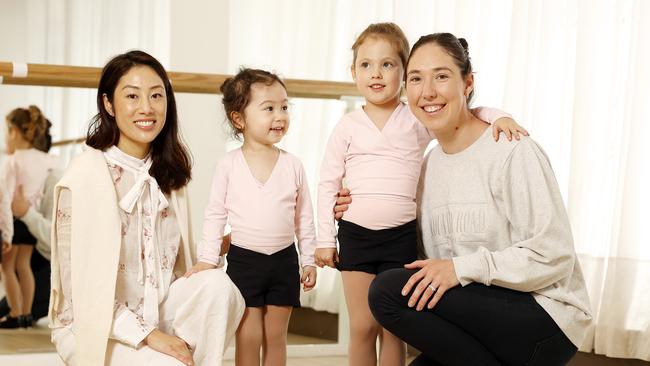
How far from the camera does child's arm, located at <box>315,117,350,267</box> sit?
2273 millimetres

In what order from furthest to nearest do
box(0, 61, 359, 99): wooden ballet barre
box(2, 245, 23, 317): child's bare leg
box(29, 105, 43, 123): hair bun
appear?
box(29, 105, 43, 123): hair bun, box(2, 245, 23, 317): child's bare leg, box(0, 61, 359, 99): wooden ballet barre

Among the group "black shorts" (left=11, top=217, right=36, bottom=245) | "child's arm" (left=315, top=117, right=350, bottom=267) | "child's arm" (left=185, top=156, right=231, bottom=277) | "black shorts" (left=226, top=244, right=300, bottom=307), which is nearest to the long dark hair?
"child's arm" (left=185, top=156, right=231, bottom=277)

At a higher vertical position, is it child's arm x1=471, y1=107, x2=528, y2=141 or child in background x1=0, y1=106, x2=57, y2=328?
child's arm x1=471, y1=107, x2=528, y2=141

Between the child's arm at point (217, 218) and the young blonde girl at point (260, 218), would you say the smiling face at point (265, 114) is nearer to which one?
the young blonde girl at point (260, 218)

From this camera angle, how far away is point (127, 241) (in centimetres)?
202

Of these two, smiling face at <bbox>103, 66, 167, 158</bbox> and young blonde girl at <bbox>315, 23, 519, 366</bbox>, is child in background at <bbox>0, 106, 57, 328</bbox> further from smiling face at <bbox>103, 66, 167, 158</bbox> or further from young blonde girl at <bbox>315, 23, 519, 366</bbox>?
young blonde girl at <bbox>315, 23, 519, 366</bbox>

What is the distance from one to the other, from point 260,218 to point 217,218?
129 millimetres

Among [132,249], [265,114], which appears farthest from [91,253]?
[265,114]

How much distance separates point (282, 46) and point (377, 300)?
2566 mm

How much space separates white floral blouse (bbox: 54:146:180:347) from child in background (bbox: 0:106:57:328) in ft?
4.65

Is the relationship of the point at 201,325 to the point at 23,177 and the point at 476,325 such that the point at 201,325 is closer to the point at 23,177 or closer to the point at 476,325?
the point at 476,325

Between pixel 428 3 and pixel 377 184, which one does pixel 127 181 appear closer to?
pixel 377 184

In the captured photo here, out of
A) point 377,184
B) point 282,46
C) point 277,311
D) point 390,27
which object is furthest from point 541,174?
point 282,46

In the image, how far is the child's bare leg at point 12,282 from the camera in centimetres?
362
